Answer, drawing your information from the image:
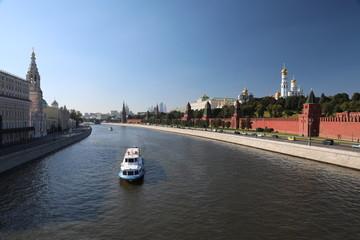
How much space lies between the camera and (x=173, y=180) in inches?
1013

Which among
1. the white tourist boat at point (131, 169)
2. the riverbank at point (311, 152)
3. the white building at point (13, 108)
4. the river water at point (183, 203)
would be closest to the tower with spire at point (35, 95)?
the white building at point (13, 108)

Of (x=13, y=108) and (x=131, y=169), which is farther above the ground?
(x=13, y=108)

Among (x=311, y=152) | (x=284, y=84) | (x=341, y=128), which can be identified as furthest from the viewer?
→ (x=284, y=84)

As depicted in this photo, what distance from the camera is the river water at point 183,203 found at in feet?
Result: 48.4

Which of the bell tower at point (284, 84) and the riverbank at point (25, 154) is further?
the bell tower at point (284, 84)

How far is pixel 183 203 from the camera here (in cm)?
1914

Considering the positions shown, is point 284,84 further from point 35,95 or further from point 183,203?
point 183,203

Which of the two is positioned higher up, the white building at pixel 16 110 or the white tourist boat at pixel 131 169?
the white building at pixel 16 110

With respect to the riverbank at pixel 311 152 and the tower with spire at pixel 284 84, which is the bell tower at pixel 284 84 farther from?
the riverbank at pixel 311 152

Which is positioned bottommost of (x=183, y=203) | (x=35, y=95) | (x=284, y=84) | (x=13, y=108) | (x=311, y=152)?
(x=183, y=203)

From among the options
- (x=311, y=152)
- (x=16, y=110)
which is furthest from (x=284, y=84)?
(x=16, y=110)

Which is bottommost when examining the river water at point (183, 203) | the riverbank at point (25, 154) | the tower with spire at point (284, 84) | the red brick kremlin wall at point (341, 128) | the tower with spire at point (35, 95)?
the river water at point (183, 203)

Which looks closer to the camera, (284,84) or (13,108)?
(13,108)

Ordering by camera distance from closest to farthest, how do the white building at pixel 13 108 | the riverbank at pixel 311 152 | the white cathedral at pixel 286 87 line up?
the riverbank at pixel 311 152
the white building at pixel 13 108
the white cathedral at pixel 286 87
